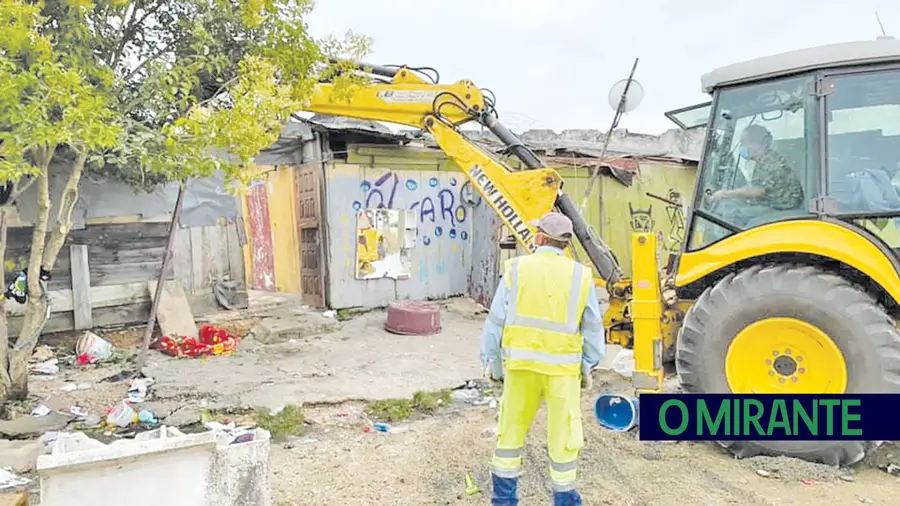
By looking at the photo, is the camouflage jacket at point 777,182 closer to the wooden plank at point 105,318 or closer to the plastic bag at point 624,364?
the plastic bag at point 624,364

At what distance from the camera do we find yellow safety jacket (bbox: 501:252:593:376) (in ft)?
10.6

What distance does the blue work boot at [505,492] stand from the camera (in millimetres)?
3193

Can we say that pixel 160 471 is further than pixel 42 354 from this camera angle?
No

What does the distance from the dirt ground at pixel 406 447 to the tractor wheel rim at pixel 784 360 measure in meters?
0.47

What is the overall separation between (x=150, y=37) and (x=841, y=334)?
17.9ft

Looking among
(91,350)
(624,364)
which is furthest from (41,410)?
(624,364)

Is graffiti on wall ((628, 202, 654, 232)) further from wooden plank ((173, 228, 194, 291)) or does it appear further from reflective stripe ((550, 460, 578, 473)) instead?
reflective stripe ((550, 460, 578, 473))

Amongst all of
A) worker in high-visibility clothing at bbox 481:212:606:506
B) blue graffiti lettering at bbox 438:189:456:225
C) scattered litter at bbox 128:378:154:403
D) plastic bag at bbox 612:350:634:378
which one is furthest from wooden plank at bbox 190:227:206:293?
worker in high-visibility clothing at bbox 481:212:606:506

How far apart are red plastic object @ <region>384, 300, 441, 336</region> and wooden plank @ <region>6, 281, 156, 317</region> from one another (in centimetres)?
300

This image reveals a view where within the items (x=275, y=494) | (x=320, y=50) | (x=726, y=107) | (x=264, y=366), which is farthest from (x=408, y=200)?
(x=275, y=494)

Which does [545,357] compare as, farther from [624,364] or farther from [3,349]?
[3,349]

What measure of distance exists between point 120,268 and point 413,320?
3.55 m

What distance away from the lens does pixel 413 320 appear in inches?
332

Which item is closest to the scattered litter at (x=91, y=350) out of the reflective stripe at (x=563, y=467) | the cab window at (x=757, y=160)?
the reflective stripe at (x=563, y=467)
